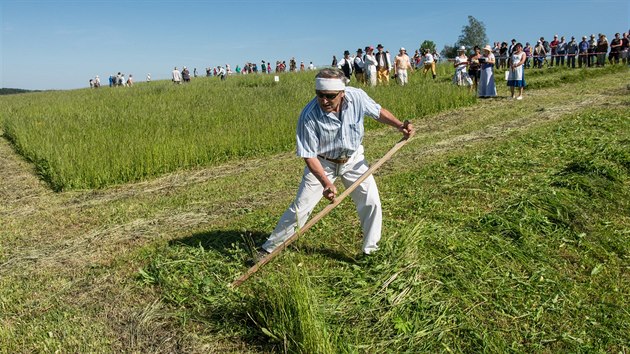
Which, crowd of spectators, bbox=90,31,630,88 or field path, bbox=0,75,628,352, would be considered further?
crowd of spectators, bbox=90,31,630,88

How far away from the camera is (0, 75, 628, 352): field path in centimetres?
360

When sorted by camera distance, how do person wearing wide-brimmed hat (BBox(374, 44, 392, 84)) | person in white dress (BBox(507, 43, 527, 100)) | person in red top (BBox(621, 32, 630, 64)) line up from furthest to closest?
person in red top (BBox(621, 32, 630, 64)), person wearing wide-brimmed hat (BBox(374, 44, 392, 84)), person in white dress (BBox(507, 43, 527, 100))

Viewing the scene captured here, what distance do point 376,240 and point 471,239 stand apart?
99cm

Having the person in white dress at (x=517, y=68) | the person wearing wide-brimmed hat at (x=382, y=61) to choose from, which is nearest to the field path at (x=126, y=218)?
the person in white dress at (x=517, y=68)

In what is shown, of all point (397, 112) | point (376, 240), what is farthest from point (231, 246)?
point (397, 112)

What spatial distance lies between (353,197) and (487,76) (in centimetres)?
1182

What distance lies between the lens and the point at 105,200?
675 cm

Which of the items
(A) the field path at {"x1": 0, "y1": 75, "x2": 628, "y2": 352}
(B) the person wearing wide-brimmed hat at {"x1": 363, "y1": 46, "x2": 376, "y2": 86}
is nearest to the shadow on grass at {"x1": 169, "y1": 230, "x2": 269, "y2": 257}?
(A) the field path at {"x1": 0, "y1": 75, "x2": 628, "y2": 352}

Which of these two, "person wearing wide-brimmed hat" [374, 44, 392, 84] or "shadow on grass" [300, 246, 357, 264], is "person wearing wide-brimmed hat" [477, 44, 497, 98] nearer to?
"person wearing wide-brimmed hat" [374, 44, 392, 84]

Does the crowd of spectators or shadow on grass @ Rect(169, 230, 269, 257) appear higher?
the crowd of spectators

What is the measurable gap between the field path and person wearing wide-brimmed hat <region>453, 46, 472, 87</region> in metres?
5.20

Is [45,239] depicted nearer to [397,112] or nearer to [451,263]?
[451,263]

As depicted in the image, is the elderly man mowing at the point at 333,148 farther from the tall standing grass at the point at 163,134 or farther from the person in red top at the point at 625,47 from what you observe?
the person in red top at the point at 625,47

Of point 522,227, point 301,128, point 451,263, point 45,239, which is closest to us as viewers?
point 301,128
